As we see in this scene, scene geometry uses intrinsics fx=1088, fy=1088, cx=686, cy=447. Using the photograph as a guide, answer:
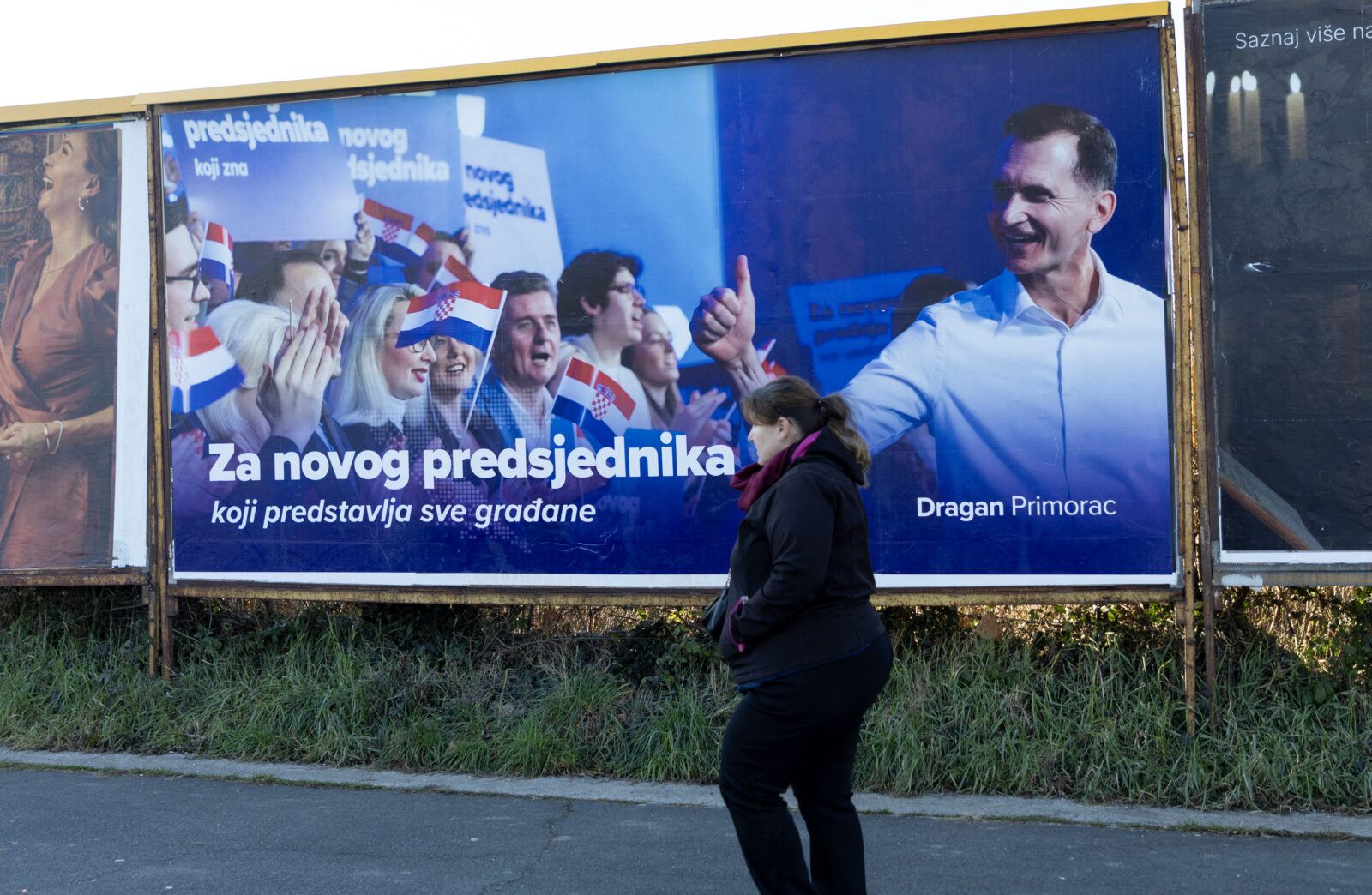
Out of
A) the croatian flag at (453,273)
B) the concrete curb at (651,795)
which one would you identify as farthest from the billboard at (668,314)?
the concrete curb at (651,795)

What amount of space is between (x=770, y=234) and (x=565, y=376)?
1.40m

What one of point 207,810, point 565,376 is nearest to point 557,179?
point 565,376

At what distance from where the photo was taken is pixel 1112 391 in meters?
5.57

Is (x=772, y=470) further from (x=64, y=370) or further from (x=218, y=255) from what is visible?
(x=64, y=370)

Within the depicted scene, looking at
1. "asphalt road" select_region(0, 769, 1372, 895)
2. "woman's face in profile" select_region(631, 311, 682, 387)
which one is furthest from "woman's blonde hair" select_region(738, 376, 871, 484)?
"woman's face in profile" select_region(631, 311, 682, 387)

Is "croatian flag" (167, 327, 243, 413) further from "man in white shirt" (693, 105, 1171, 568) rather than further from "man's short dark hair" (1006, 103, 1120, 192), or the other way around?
"man's short dark hair" (1006, 103, 1120, 192)

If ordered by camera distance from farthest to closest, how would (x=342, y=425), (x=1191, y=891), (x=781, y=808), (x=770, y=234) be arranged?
(x=342, y=425) → (x=770, y=234) → (x=1191, y=891) → (x=781, y=808)

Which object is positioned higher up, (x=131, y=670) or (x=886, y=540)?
(x=886, y=540)

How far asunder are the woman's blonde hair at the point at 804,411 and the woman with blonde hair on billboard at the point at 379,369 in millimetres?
3393

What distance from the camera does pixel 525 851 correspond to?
181 inches

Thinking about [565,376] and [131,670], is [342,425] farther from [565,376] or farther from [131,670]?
[131,670]

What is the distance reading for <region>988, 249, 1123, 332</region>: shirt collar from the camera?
5.55 meters

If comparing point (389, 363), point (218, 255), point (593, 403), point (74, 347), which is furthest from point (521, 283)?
point (74, 347)

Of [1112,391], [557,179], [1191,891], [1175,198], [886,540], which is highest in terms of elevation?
[557,179]
